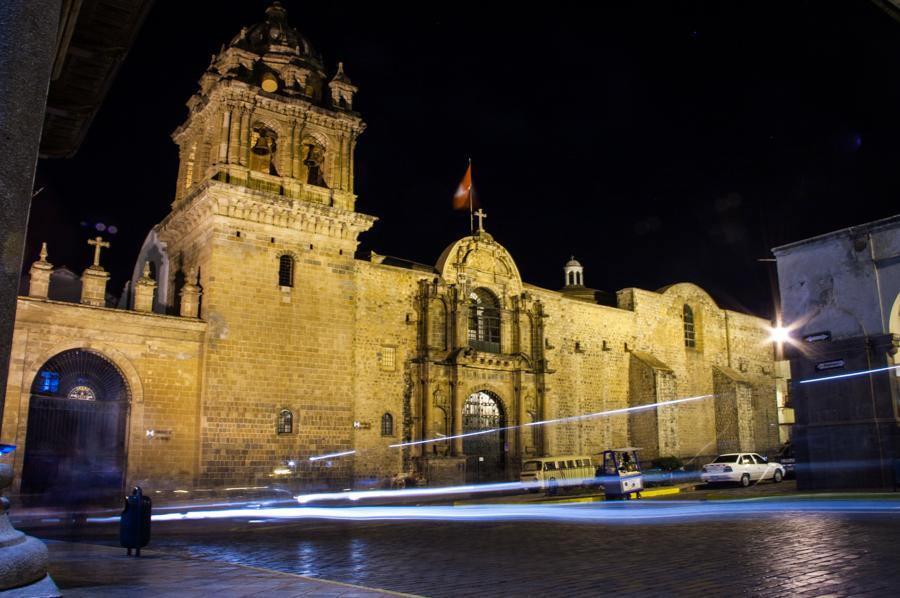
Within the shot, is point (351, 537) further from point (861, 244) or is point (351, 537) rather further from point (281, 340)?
point (861, 244)

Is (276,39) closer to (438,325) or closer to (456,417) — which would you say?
(438,325)

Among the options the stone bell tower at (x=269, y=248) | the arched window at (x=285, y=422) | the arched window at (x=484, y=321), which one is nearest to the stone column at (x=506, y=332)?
the arched window at (x=484, y=321)

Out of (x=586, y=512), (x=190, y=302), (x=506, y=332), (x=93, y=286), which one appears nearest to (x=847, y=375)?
(x=586, y=512)

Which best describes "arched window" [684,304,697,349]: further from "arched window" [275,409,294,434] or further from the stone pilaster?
the stone pilaster

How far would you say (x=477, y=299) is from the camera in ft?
104

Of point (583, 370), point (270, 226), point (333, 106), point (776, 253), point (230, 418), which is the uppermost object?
point (333, 106)

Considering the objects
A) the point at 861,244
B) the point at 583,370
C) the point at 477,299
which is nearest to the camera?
the point at 861,244

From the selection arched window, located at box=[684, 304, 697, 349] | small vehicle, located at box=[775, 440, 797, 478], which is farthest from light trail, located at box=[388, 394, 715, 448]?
small vehicle, located at box=[775, 440, 797, 478]

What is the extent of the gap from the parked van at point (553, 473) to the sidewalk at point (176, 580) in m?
18.7

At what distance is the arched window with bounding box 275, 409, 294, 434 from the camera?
79.5 feet

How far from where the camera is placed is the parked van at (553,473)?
26062 mm

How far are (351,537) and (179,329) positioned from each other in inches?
499

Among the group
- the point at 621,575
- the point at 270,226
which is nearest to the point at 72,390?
the point at 270,226

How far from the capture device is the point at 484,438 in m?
30.4
